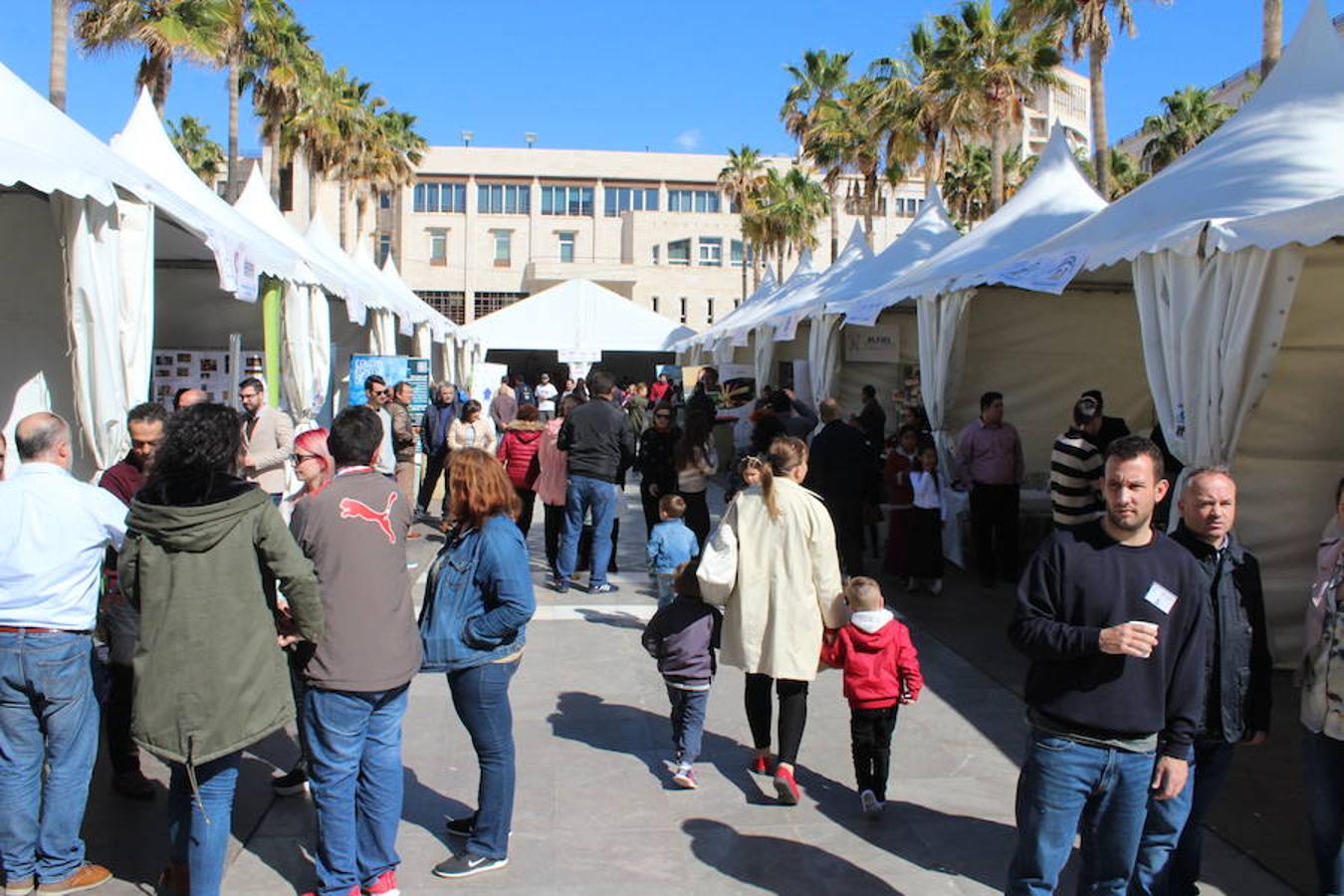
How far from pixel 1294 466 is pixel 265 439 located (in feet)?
22.9

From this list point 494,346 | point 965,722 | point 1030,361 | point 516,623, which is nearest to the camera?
point 516,623

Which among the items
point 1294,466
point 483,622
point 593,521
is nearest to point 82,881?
point 483,622

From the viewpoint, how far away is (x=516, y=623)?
3627 millimetres

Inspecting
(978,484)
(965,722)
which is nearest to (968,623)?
(978,484)

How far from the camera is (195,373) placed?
10.2 meters

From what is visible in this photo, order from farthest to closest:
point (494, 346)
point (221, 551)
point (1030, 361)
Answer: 1. point (494, 346)
2. point (1030, 361)
3. point (221, 551)

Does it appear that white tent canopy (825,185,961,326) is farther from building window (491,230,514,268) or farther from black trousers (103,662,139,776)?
building window (491,230,514,268)

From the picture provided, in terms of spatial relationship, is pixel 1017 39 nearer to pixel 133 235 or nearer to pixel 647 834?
pixel 133 235

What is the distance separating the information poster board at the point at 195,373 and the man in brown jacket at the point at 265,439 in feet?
8.45

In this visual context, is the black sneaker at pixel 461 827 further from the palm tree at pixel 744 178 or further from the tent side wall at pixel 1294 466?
the palm tree at pixel 744 178

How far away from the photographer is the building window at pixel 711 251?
52.7 metres

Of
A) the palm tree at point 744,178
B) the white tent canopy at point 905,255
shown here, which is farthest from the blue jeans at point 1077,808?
the palm tree at point 744,178

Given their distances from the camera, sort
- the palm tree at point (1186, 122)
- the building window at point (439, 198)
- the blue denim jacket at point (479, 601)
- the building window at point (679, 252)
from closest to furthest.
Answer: the blue denim jacket at point (479, 601), the palm tree at point (1186, 122), the building window at point (679, 252), the building window at point (439, 198)

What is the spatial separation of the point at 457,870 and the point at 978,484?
6.32 metres
